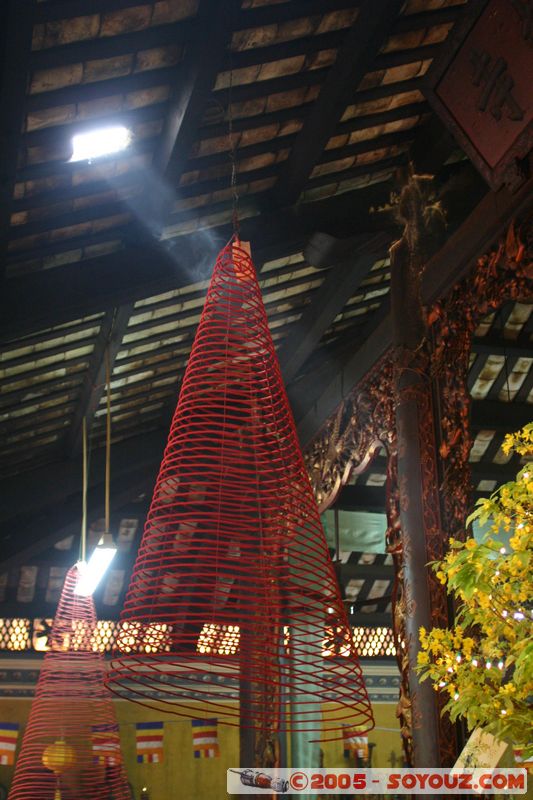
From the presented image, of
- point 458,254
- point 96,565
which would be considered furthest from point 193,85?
point 96,565

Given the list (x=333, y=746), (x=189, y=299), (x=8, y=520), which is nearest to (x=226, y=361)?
(x=189, y=299)

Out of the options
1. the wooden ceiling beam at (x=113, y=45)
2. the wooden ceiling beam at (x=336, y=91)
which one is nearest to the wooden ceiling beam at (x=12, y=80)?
the wooden ceiling beam at (x=113, y=45)

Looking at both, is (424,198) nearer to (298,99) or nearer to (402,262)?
(402,262)

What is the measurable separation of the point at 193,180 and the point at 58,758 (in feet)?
10.9

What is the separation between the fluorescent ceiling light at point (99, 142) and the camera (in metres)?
3.74

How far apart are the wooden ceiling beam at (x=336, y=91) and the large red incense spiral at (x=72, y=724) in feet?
9.42

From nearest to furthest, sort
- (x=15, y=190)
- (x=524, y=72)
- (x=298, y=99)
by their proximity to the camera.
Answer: (x=524, y=72), (x=15, y=190), (x=298, y=99)

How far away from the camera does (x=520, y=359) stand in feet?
26.3

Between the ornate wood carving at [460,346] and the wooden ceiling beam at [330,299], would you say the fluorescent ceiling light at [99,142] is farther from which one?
the ornate wood carving at [460,346]

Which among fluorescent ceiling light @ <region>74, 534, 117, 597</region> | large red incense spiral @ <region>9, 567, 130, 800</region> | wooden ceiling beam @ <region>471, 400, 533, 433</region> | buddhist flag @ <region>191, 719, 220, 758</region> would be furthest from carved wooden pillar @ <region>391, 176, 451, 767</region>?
buddhist flag @ <region>191, 719, 220, 758</region>

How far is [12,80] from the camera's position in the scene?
3082 millimetres

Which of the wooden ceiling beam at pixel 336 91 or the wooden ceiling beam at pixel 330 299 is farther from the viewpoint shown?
A: the wooden ceiling beam at pixel 330 299

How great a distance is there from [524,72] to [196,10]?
3.98 ft

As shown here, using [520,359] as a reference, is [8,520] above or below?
below
